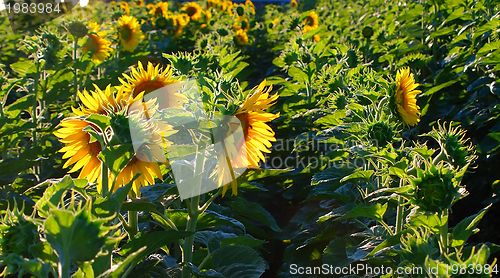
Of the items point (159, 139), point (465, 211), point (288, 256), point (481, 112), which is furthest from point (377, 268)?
point (481, 112)

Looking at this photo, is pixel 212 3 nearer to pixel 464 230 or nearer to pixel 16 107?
pixel 16 107

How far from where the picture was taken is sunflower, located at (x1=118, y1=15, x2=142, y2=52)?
4457 millimetres

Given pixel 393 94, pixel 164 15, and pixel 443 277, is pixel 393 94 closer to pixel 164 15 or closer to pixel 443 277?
pixel 443 277

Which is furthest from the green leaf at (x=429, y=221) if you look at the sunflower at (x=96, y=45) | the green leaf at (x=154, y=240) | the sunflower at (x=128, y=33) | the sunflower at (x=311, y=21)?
the sunflower at (x=311, y=21)

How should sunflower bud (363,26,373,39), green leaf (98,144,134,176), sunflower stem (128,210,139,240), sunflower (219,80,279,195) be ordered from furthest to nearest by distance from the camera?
sunflower bud (363,26,373,39) → sunflower stem (128,210,139,240) → sunflower (219,80,279,195) → green leaf (98,144,134,176)

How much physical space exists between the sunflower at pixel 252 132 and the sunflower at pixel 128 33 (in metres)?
3.59

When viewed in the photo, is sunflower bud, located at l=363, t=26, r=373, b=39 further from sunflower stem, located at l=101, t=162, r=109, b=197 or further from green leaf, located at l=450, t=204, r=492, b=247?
sunflower stem, located at l=101, t=162, r=109, b=197

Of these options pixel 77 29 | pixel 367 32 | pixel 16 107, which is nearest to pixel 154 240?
pixel 16 107

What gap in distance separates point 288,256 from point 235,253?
2.93 ft

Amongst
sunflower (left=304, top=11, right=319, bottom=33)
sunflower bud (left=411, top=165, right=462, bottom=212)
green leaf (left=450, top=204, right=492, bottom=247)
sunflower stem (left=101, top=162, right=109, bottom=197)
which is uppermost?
sunflower (left=304, top=11, right=319, bottom=33)

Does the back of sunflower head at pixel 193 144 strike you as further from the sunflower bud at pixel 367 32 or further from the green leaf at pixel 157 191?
the sunflower bud at pixel 367 32

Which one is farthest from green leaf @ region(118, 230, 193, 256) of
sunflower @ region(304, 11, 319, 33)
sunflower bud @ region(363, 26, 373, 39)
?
sunflower @ region(304, 11, 319, 33)

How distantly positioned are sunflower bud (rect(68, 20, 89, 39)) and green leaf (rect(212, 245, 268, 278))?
2480 mm

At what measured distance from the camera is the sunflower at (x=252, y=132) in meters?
1.17
